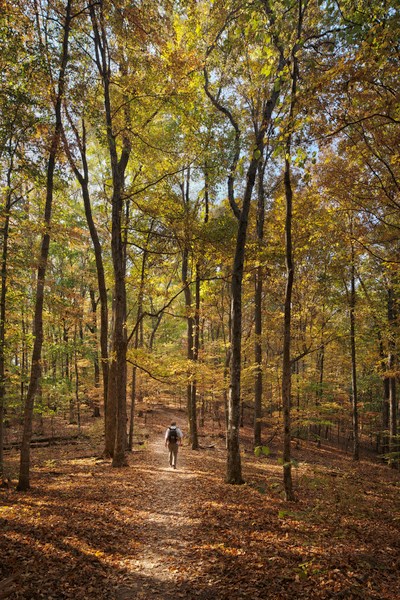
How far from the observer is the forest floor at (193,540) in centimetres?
431

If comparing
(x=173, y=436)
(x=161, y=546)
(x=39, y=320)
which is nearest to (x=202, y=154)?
(x=39, y=320)

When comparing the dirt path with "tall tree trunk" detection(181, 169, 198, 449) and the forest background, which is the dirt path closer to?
the forest background

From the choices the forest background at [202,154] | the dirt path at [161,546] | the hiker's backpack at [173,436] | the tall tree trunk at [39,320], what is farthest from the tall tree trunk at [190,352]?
the tall tree trunk at [39,320]

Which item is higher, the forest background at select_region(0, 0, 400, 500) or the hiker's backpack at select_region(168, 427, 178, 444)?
the forest background at select_region(0, 0, 400, 500)

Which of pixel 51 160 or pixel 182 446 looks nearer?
pixel 51 160

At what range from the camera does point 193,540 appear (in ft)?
18.9

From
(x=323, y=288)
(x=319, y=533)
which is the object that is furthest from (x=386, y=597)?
(x=323, y=288)

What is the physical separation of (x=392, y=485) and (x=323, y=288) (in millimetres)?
9007

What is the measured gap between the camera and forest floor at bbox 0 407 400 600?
4.31 m

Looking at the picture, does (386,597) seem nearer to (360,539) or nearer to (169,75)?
(360,539)

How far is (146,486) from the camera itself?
9.30 metres

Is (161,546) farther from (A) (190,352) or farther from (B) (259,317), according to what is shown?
(B) (259,317)

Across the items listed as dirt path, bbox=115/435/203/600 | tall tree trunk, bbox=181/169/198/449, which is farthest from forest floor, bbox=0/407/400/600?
tall tree trunk, bbox=181/169/198/449

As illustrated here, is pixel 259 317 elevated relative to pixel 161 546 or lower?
elevated
